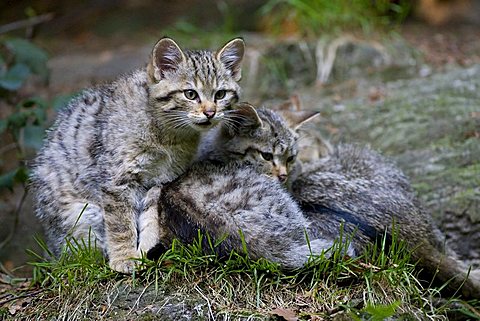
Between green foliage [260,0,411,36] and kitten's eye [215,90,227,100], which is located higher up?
green foliage [260,0,411,36]

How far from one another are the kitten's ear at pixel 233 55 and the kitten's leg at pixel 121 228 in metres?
1.10

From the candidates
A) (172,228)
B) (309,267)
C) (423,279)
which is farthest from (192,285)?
(423,279)

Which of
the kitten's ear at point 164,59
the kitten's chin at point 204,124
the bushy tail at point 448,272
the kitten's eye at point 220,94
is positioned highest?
A: the kitten's ear at point 164,59

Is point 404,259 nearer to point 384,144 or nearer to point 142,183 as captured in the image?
point 142,183

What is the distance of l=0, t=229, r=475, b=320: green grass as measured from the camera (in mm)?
4094

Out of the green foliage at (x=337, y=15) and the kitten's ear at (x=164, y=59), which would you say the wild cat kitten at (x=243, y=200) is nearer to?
the kitten's ear at (x=164, y=59)

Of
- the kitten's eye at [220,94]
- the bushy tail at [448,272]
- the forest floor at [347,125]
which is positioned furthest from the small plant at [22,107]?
the bushy tail at [448,272]

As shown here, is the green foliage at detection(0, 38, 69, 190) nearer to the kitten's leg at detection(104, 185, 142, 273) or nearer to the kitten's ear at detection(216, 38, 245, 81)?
the kitten's leg at detection(104, 185, 142, 273)

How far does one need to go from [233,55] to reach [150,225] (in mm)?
1324

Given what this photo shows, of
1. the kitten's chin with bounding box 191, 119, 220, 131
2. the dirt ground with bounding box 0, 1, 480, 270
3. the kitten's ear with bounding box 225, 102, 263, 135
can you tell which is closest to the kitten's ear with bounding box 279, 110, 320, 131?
the kitten's ear with bounding box 225, 102, 263, 135

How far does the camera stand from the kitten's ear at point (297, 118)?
5.38 m

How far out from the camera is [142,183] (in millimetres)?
4492

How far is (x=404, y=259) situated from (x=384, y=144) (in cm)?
257

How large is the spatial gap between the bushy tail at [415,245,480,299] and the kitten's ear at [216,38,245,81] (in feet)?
5.85
